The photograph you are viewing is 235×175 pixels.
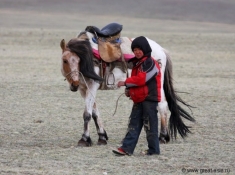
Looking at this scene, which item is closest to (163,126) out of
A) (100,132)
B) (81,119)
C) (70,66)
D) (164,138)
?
(164,138)

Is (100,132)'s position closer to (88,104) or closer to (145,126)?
(88,104)

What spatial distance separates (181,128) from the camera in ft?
29.0

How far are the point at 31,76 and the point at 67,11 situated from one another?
45767mm

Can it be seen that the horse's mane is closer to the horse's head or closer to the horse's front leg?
the horse's head

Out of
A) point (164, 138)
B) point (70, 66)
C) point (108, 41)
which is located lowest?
point (164, 138)

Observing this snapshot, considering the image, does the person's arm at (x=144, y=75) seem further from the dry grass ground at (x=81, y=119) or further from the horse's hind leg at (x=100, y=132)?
the horse's hind leg at (x=100, y=132)

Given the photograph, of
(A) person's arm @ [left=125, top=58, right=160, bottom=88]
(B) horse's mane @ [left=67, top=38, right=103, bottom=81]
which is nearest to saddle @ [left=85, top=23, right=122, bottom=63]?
(B) horse's mane @ [left=67, top=38, right=103, bottom=81]

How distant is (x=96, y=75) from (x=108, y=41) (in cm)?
58

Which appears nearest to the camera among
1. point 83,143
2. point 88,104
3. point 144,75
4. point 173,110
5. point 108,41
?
point 144,75

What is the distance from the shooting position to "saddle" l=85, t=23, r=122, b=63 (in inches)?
340

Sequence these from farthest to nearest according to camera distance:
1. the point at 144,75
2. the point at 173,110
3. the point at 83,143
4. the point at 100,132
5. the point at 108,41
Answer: the point at 173,110 < the point at 108,41 < the point at 100,132 < the point at 83,143 < the point at 144,75

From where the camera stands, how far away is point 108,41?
8.82 meters

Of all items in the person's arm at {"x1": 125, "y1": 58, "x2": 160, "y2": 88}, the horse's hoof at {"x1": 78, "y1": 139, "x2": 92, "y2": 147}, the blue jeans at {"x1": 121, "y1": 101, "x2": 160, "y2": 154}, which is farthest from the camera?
the horse's hoof at {"x1": 78, "y1": 139, "x2": 92, "y2": 147}

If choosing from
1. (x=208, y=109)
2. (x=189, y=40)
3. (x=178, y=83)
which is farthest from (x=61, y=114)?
(x=189, y=40)
